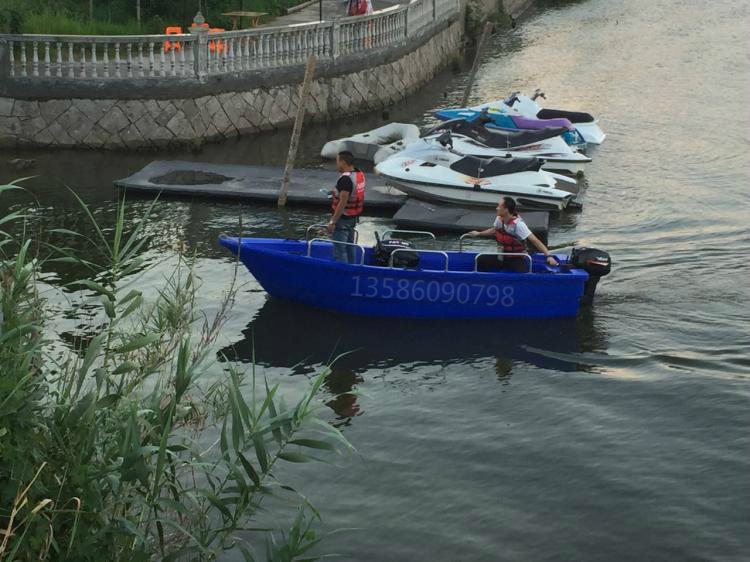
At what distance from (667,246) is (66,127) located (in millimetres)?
13592

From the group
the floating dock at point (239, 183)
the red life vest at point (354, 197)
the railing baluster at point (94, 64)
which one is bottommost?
the floating dock at point (239, 183)

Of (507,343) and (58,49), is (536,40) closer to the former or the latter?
(58,49)

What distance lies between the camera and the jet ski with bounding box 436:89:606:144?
97.7ft

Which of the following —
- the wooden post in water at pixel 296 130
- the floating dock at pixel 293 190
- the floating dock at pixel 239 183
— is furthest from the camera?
the floating dock at pixel 239 183

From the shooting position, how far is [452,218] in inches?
871

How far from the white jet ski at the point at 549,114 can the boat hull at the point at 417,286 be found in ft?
42.1

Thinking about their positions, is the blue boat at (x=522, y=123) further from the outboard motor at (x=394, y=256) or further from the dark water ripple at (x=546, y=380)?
the outboard motor at (x=394, y=256)

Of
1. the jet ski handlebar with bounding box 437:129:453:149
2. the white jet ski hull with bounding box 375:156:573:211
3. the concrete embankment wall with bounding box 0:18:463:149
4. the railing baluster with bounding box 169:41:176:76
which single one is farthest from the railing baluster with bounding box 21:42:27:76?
Result: the jet ski handlebar with bounding box 437:129:453:149

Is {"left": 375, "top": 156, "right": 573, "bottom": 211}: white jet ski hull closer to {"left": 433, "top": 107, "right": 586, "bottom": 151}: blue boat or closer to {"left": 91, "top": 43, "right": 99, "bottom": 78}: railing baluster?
{"left": 433, "top": 107, "right": 586, "bottom": 151}: blue boat

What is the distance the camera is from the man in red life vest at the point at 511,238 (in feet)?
56.5

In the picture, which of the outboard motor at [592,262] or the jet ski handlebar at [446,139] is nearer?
the outboard motor at [592,262]

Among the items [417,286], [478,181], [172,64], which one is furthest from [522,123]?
[417,286]

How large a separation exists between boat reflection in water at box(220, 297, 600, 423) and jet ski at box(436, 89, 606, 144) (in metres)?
13.1

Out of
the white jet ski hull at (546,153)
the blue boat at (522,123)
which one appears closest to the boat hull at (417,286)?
the white jet ski hull at (546,153)
